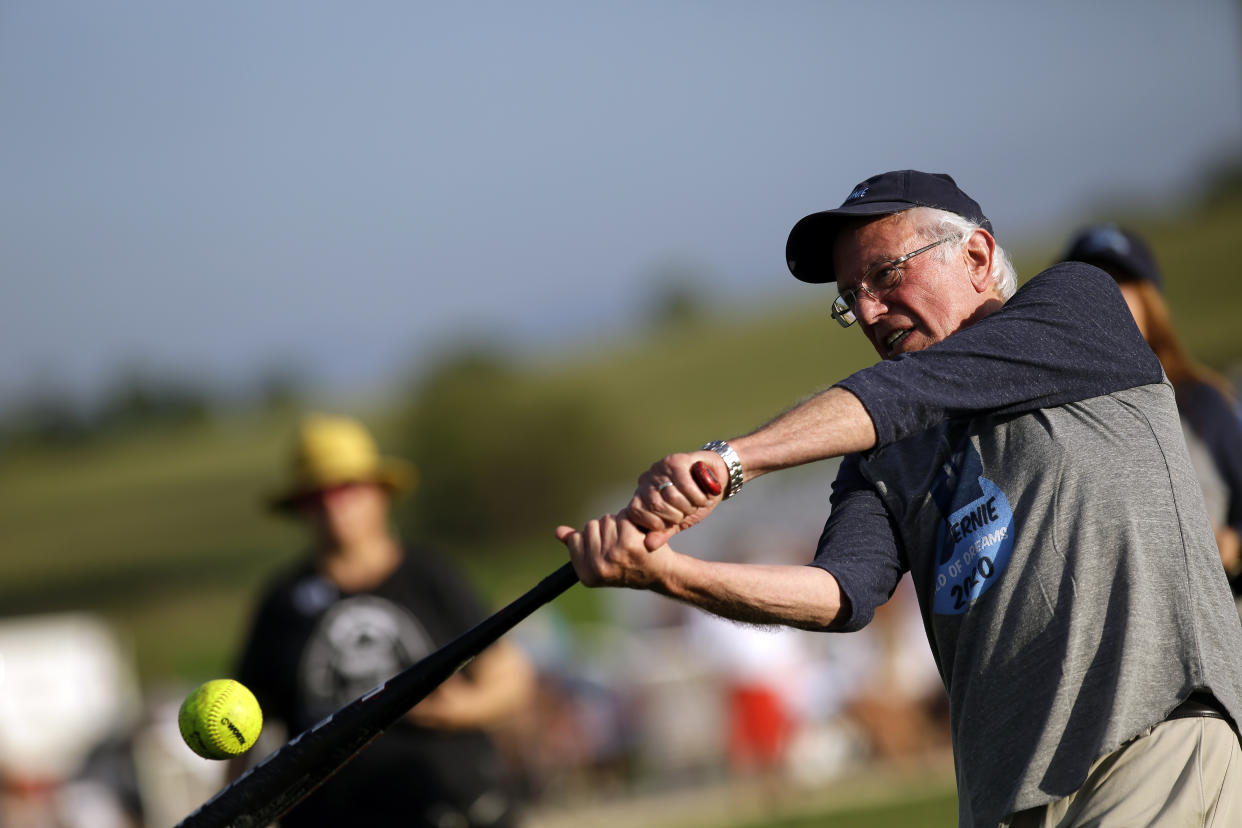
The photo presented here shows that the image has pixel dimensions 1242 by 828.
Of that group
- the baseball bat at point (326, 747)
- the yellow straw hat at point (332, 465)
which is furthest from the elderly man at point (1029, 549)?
the yellow straw hat at point (332, 465)

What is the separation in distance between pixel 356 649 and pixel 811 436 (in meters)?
3.28

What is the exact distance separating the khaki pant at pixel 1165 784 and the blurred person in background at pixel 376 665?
3216mm

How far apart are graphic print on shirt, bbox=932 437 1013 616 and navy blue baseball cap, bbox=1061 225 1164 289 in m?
2.23

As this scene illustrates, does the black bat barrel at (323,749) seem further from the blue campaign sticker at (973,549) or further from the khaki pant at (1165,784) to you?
the khaki pant at (1165,784)

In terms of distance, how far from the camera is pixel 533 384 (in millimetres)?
63281

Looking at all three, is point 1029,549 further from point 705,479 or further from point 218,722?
point 218,722

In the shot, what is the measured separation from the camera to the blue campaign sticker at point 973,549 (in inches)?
112

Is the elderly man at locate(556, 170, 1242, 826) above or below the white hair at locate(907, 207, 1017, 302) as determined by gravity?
below

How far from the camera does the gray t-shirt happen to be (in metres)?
2.71

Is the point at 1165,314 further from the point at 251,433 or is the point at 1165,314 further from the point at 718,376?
the point at 251,433

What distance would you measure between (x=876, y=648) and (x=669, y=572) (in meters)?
11.8

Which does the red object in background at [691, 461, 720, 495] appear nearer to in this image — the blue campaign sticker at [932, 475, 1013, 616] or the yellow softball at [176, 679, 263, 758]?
the blue campaign sticker at [932, 475, 1013, 616]

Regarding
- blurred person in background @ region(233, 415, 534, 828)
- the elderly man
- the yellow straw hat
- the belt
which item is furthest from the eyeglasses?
the yellow straw hat

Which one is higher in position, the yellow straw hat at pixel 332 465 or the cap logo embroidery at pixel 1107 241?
the cap logo embroidery at pixel 1107 241
